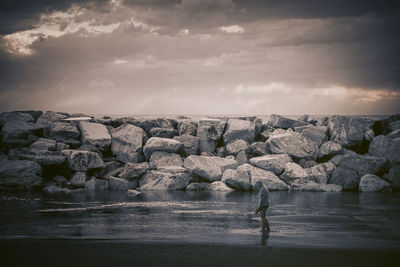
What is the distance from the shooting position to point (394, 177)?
78.6ft

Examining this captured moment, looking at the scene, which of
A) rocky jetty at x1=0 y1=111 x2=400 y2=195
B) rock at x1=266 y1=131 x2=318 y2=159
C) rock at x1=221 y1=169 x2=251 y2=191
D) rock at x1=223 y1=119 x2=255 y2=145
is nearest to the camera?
rock at x1=221 y1=169 x2=251 y2=191

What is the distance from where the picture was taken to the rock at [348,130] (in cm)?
2922

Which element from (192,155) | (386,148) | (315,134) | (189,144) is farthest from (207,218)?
(386,148)

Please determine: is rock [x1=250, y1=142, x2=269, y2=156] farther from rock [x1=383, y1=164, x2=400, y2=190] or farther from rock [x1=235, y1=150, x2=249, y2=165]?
rock [x1=383, y1=164, x2=400, y2=190]

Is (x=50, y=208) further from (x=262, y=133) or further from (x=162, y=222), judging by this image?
(x=262, y=133)

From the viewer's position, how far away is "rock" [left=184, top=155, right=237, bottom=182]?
2498cm

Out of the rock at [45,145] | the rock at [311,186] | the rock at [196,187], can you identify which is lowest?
the rock at [196,187]

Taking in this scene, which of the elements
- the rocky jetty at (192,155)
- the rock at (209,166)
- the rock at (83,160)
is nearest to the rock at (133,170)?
the rocky jetty at (192,155)

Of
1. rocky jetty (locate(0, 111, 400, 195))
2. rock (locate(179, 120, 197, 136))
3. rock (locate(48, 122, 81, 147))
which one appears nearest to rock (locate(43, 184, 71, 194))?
rocky jetty (locate(0, 111, 400, 195))

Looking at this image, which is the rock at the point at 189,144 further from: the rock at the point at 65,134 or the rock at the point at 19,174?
the rock at the point at 19,174

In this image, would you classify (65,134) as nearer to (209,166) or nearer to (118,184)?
(118,184)

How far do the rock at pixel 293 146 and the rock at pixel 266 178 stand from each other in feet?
10.4

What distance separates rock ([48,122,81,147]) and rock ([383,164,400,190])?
20951mm

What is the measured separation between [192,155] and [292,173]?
21.5ft
